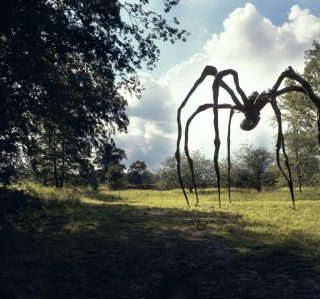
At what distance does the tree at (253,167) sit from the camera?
201ft

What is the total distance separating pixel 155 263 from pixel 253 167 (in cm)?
5242

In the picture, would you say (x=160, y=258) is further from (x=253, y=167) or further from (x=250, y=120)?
(x=253, y=167)

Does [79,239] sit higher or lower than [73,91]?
lower

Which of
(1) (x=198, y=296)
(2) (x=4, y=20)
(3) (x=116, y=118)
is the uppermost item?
(2) (x=4, y=20)

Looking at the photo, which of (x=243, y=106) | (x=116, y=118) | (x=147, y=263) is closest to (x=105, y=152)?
(x=116, y=118)

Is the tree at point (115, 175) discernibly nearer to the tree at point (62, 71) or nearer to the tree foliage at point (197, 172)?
the tree foliage at point (197, 172)

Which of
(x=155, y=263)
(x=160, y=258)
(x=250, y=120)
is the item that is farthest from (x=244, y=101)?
(x=160, y=258)

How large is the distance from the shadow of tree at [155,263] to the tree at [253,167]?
45123mm

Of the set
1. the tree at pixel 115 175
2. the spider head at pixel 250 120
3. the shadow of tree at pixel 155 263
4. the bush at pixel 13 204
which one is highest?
the tree at pixel 115 175

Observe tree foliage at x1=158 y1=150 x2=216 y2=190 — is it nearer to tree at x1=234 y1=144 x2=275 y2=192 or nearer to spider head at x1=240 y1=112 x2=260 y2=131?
tree at x1=234 y1=144 x2=275 y2=192

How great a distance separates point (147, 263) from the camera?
1174 centimetres

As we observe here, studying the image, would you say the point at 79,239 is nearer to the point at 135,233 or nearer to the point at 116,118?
the point at 135,233

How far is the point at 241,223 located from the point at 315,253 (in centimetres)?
570

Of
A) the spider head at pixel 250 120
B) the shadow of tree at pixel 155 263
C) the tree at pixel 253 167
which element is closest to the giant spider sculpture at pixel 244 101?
the spider head at pixel 250 120
